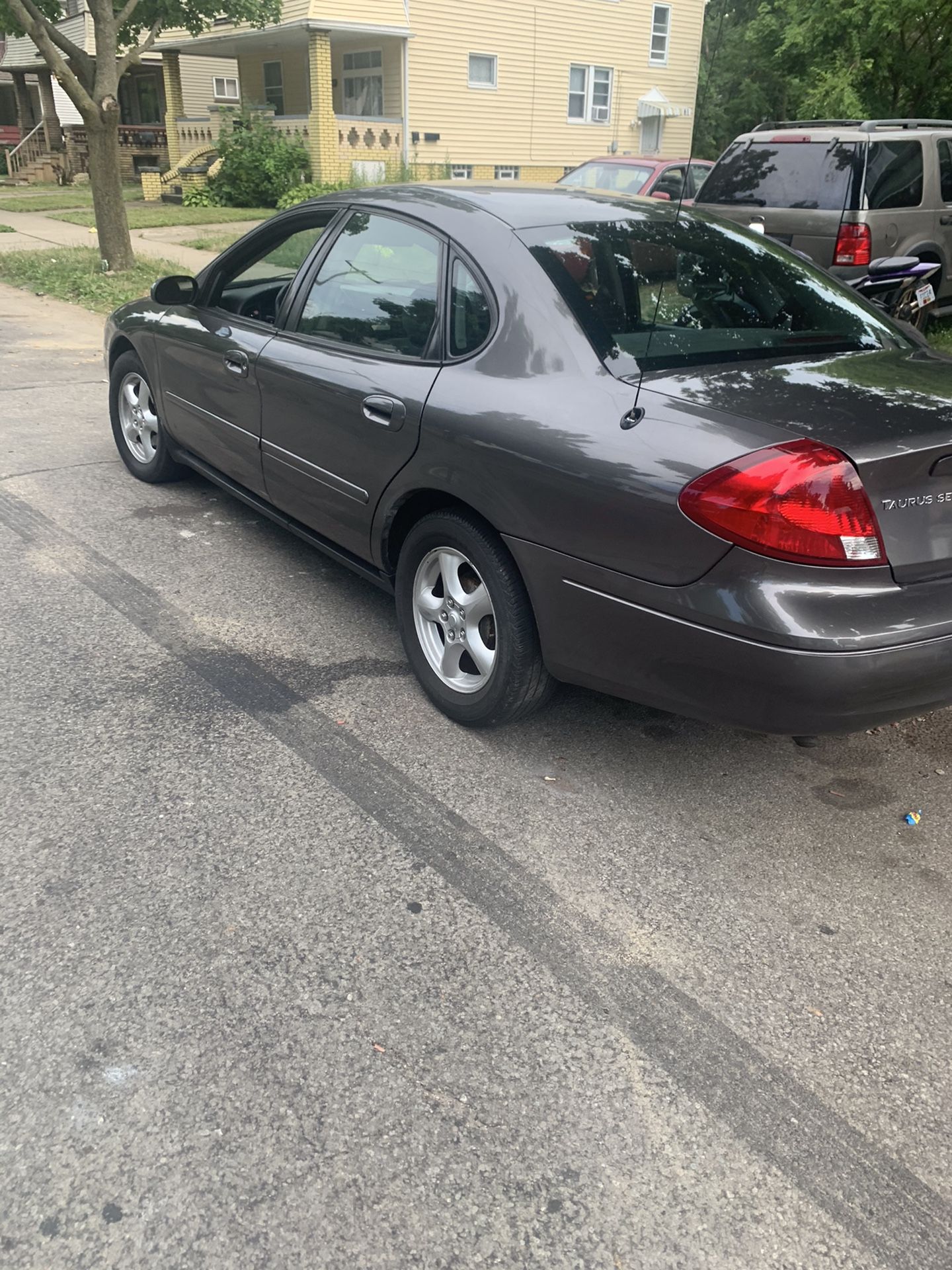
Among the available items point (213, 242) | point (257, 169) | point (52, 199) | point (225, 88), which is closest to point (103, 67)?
point (213, 242)

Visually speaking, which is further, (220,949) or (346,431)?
(346,431)

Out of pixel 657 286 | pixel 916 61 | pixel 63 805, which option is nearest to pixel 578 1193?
pixel 63 805

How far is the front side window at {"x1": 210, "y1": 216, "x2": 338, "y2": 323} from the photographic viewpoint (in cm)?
438

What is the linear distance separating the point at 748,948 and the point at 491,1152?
90 centimetres

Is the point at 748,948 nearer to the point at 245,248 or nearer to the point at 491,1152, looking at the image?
the point at 491,1152

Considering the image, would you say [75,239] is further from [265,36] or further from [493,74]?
[493,74]

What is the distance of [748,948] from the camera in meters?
2.69

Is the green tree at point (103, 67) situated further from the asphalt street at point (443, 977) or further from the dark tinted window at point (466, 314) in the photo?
the dark tinted window at point (466, 314)

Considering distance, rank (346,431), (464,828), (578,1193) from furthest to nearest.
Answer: (346,431) → (464,828) → (578,1193)

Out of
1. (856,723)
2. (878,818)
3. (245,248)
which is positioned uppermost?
(245,248)

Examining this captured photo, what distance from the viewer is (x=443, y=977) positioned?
256cm

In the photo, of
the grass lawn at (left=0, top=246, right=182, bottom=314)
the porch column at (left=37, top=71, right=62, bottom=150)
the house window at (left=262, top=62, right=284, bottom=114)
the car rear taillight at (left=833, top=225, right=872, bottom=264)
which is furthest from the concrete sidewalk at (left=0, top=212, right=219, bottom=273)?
the porch column at (left=37, top=71, right=62, bottom=150)

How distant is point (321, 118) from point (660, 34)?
11.9 m

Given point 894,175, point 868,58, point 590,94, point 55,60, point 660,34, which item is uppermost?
Result: point 660,34
